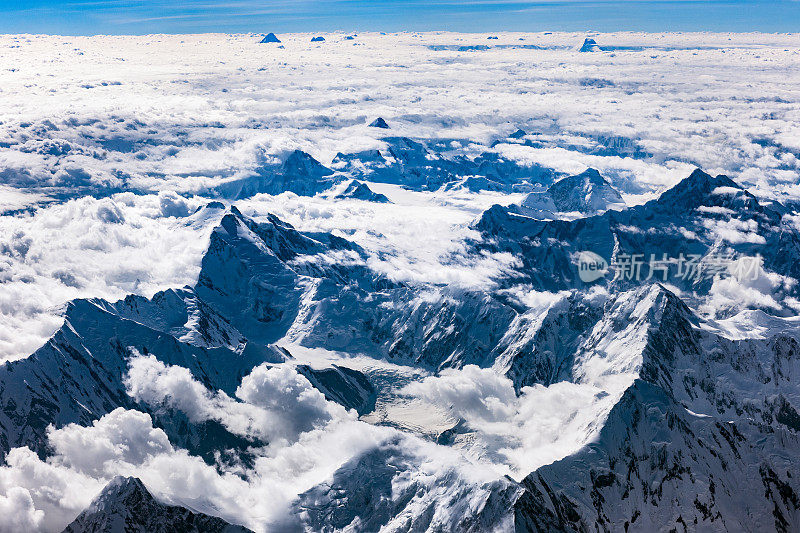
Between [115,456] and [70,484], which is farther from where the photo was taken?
[115,456]

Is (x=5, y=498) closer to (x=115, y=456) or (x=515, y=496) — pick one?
(x=115, y=456)

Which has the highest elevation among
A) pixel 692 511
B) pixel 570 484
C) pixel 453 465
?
pixel 453 465

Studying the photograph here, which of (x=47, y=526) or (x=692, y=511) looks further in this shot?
(x=692, y=511)

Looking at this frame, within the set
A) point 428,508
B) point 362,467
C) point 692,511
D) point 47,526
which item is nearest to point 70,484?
point 47,526

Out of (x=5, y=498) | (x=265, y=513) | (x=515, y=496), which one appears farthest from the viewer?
(x=265, y=513)

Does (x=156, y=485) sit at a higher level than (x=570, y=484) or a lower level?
higher

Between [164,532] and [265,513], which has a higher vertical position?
[164,532]

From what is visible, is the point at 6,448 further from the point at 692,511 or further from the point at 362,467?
the point at 692,511

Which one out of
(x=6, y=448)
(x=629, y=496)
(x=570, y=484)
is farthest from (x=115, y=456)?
(x=629, y=496)

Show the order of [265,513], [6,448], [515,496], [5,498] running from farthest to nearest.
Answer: [6,448], [265,513], [515,496], [5,498]
